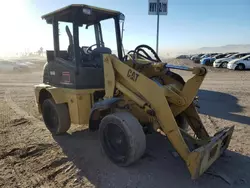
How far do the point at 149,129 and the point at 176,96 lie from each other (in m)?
0.97

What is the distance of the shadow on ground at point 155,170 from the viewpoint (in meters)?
3.46

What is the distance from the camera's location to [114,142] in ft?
13.2

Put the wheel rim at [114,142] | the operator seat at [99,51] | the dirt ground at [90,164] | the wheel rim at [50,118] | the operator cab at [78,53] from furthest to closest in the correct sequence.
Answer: the wheel rim at [50,118] < the operator seat at [99,51] < the operator cab at [78,53] < the wheel rim at [114,142] < the dirt ground at [90,164]

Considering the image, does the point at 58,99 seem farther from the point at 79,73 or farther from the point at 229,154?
the point at 229,154

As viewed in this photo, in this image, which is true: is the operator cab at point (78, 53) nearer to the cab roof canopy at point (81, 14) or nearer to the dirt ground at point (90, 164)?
the cab roof canopy at point (81, 14)


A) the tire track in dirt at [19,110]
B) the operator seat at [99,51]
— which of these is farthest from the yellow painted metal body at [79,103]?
the tire track in dirt at [19,110]

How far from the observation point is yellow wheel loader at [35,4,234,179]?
3559 millimetres

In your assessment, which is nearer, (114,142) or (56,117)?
(114,142)

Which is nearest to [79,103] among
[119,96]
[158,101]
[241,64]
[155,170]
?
[119,96]

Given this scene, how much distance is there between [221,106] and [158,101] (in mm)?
5636

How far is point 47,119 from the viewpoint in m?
5.51

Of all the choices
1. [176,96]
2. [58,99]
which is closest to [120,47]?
[58,99]

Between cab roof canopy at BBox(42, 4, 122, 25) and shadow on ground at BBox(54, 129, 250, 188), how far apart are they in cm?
258

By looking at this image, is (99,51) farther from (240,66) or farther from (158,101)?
(240,66)
